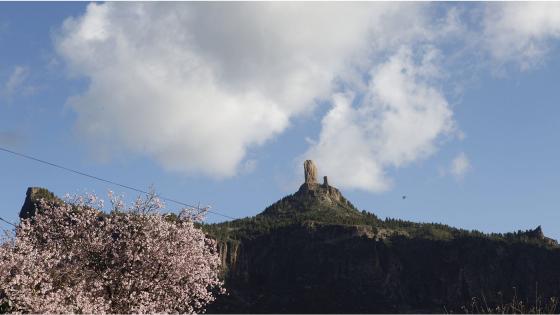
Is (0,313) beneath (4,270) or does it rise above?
beneath

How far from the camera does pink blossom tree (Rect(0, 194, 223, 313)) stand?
94.2 feet

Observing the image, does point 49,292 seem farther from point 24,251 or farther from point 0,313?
point 0,313

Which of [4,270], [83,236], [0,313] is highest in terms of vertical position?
[83,236]

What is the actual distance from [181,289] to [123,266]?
3013 mm

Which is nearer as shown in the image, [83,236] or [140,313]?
[140,313]

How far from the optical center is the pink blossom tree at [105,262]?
2870 cm

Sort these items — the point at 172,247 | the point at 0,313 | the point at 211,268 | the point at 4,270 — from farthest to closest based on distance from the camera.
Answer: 1. the point at 211,268
2. the point at 172,247
3. the point at 4,270
4. the point at 0,313

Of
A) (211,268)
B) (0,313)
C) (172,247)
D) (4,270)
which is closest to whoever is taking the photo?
(0,313)

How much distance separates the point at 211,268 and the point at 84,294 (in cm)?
706

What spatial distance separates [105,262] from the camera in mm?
30859

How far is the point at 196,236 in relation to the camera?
3278 centimetres

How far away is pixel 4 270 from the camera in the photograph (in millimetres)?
28719

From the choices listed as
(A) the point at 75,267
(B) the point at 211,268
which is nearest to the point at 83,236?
(A) the point at 75,267

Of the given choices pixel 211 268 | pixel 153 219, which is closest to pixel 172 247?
pixel 153 219
